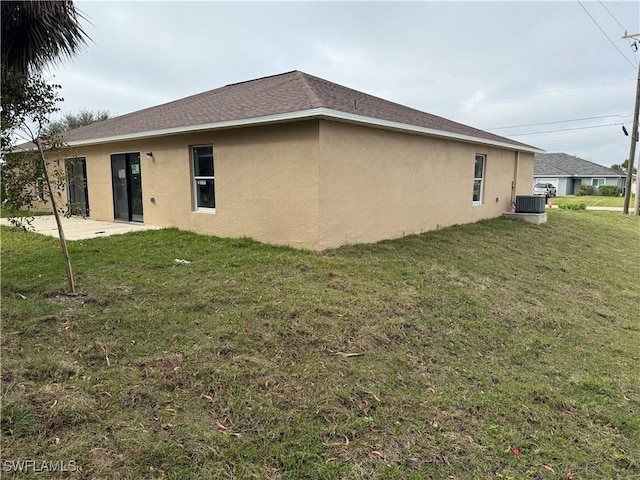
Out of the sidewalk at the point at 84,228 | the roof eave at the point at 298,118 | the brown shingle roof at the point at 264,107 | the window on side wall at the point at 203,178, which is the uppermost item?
the brown shingle roof at the point at 264,107

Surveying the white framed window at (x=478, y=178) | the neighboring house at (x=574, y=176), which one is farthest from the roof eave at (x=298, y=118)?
the neighboring house at (x=574, y=176)

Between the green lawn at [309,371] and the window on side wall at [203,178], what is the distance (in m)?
2.62

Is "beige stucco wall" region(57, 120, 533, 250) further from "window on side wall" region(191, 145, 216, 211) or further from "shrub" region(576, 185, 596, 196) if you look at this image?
"shrub" region(576, 185, 596, 196)

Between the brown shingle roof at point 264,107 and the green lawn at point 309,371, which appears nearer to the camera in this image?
the green lawn at point 309,371

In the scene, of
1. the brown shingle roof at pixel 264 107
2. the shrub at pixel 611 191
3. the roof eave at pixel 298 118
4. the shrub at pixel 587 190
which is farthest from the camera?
the shrub at pixel 587 190

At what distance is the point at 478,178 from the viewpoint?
13438 mm

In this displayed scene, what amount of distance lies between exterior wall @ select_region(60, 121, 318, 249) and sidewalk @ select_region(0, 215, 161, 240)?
67 cm

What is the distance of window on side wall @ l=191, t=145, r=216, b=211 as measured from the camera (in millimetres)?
9422

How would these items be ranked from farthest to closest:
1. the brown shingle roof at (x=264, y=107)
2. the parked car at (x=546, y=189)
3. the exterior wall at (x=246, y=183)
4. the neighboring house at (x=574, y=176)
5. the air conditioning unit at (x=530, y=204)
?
the neighboring house at (x=574, y=176), the parked car at (x=546, y=189), the air conditioning unit at (x=530, y=204), the brown shingle roof at (x=264, y=107), the exterior wall at (x=246, y=183)

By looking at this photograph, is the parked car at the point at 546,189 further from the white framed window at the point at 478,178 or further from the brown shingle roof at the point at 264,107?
the brown shingle roof at the point at 264,107

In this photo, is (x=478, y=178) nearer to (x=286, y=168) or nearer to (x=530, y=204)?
(x=530, y=204)

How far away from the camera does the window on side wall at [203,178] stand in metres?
9.42

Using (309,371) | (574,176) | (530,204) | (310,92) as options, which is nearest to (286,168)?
(310,92)

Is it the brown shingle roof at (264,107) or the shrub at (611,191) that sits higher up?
the brown shingle roof at (264,107)
